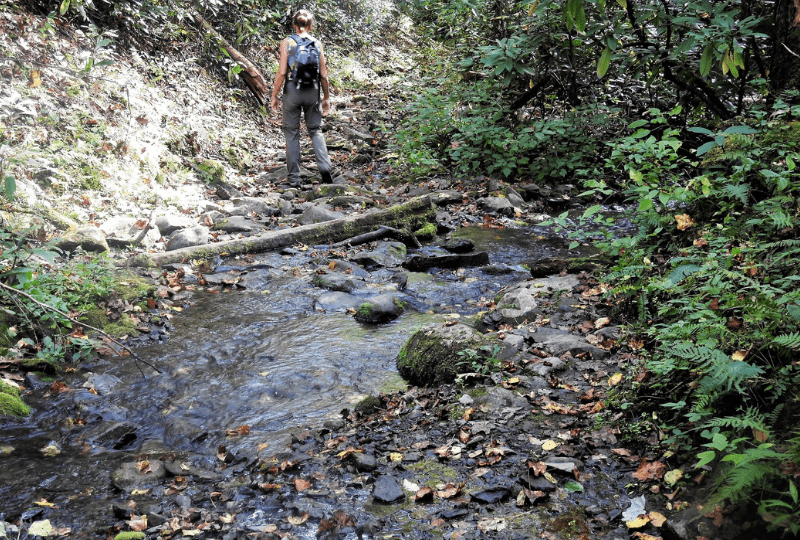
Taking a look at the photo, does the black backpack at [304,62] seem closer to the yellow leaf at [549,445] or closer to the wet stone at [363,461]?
the wet stone at [363,461]

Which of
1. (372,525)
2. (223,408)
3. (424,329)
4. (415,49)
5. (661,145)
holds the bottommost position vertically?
(223,408)

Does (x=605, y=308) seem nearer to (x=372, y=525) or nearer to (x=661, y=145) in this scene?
(x=661, y=145)

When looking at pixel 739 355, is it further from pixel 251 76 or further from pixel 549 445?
pixel 251 76

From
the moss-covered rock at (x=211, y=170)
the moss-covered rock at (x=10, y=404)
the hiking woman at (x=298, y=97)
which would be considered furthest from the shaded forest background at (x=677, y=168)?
the moss-covered rock at (x=211, y=170)

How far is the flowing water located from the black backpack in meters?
4.33

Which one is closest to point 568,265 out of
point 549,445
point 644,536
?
point 549,445

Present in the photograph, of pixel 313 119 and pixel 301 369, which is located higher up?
pixel 313 119

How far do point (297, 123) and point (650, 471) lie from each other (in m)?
8.31

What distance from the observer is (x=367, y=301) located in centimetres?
557

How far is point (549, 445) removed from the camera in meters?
3.03

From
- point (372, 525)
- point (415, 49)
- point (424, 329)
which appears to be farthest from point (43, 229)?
point (415, 49)

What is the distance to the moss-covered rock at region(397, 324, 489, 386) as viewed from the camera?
404 centimetres

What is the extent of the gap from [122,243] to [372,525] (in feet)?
17.1

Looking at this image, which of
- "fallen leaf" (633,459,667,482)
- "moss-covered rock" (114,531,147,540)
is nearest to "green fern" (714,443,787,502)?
"fallen leaf" (633,459,667,482)
